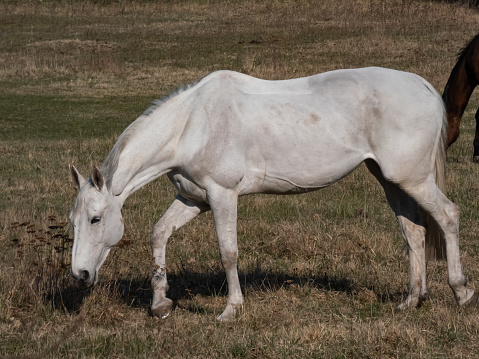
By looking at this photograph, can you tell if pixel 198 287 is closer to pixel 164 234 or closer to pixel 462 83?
pixel 164 234

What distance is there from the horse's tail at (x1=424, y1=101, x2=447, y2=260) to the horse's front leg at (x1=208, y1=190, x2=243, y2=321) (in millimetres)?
1559

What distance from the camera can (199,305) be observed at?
5246mm

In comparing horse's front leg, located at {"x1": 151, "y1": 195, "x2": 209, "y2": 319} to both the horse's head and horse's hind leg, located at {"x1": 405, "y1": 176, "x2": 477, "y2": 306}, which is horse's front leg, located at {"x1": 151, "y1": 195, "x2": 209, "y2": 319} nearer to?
the horse's head

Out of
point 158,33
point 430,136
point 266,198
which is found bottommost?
point 158,33

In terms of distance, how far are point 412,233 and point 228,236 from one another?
1.51 metres

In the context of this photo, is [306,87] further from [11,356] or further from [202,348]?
[11,356]

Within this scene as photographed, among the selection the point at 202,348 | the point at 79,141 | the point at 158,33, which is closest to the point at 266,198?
the point at 202,348

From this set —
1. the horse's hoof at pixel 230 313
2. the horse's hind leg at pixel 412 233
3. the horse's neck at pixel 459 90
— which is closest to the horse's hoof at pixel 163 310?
the horse's hoof at pixel 230 313

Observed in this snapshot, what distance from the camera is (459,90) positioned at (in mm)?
10156

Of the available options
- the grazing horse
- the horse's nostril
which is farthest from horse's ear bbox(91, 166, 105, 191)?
the grazing horse

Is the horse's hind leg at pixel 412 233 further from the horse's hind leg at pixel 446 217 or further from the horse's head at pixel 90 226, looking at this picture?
the horse's head at pixel 90 226

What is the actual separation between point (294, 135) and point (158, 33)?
77.6 ft

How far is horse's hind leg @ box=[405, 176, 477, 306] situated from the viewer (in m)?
4.91

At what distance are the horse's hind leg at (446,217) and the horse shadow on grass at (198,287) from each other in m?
0.50
